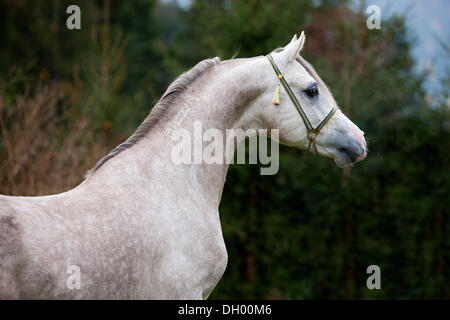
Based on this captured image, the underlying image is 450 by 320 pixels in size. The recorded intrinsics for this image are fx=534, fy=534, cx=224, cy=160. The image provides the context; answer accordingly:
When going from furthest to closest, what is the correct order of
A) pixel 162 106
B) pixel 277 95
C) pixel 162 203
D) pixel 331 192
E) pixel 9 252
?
1. pixel 331 192
2. pixel 277 95
3. pixel 162 106
4. pixel 162 203
5. pixel 9 252

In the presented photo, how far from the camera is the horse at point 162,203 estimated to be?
9.36 ft

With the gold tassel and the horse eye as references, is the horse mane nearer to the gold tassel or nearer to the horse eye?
the gold tassel

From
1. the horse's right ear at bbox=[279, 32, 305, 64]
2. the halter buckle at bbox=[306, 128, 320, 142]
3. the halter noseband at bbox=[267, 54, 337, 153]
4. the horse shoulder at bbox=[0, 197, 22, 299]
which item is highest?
the horse's right ear at bbox=[279, 32, 305, 64]

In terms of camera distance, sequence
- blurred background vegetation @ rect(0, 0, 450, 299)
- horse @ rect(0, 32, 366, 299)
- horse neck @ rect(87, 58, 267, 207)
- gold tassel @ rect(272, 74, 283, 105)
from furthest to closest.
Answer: blurred background vegetation @ rect(0, 0, 450, 299) → gold tassel @ rect(272, 74, 283, 105) → horse neck @ rect(87, 58, 267, 207) → horse @ rect(0, 32, 366, 299)

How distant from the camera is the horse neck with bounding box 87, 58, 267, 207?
3508mm

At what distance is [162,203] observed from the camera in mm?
3416

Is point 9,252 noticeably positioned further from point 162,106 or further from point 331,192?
point 331,192

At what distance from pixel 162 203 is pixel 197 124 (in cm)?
70

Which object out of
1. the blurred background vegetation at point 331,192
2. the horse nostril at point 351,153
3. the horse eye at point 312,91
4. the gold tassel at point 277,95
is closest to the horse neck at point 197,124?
the gold tassel at point 277,95

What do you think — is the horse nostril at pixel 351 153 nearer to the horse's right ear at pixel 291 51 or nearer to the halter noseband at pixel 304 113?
the halter noseband at pixel 304 113

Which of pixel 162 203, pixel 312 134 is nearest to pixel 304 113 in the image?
pixel 312 134

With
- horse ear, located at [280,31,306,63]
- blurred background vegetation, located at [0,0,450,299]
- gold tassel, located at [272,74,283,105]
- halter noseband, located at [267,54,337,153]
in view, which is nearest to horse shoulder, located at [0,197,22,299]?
gold tassel, located at [272,74,283,105]

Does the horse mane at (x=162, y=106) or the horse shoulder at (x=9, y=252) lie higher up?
the horse mane at (x=162, y=106)
